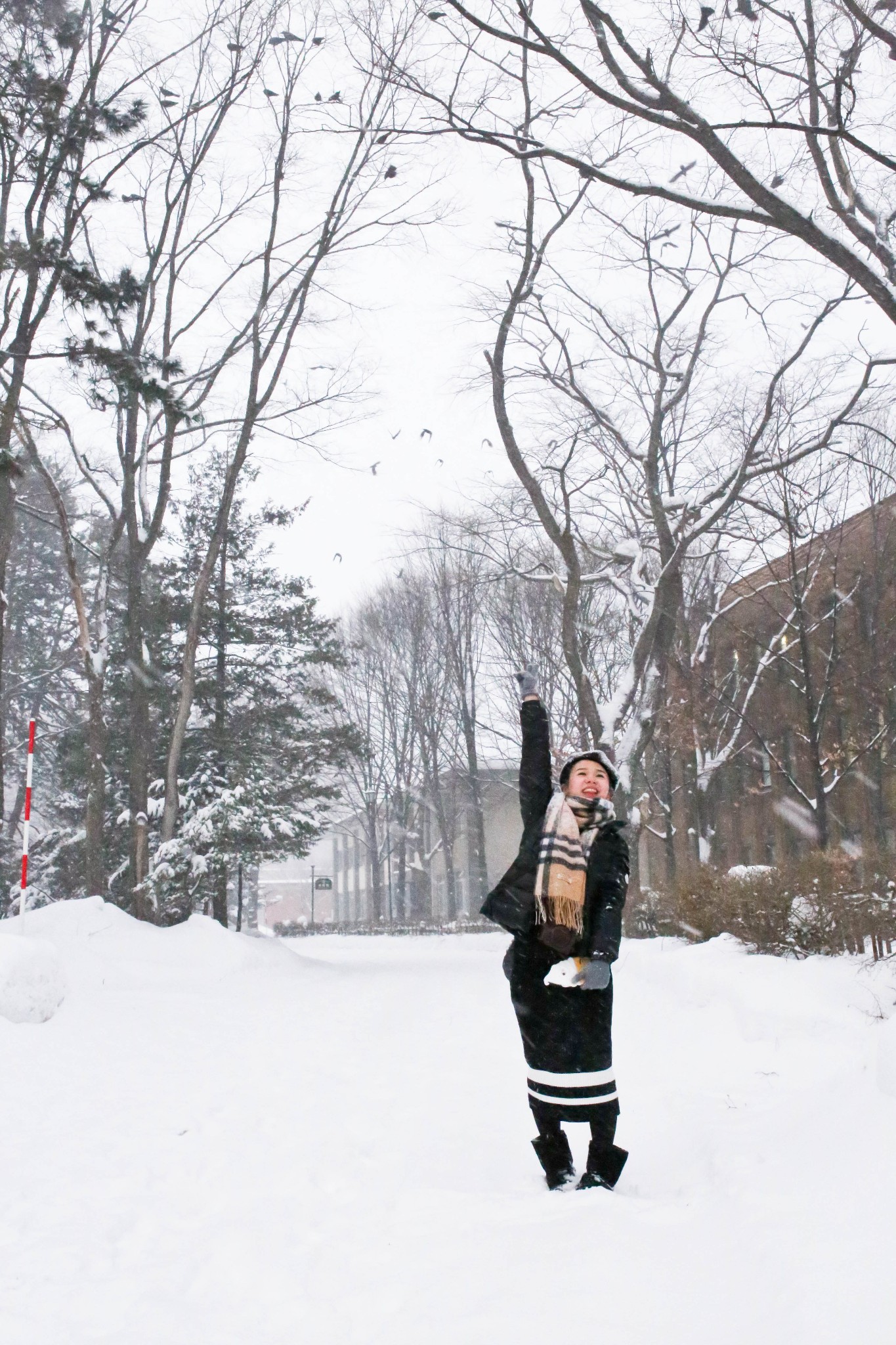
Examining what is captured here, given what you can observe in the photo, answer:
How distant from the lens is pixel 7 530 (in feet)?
42.5

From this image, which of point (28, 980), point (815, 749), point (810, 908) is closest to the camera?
point (28, 980)

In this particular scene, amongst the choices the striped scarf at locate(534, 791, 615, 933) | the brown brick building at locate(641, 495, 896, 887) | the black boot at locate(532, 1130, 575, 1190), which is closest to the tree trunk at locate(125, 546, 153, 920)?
the brown brick building at locate(641, 495, 896, 887)

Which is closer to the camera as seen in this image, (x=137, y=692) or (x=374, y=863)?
(x=137, y=692)

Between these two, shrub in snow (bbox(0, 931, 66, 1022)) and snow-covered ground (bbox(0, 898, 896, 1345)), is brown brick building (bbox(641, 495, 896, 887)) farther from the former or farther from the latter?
shrub in snow (bbox(0, 931, 66, 1022))

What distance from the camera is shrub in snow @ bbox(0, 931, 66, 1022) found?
709 centimetres

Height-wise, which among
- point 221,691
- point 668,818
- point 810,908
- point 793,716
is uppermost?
point 221,691

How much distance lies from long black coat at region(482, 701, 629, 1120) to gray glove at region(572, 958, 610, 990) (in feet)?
0.10

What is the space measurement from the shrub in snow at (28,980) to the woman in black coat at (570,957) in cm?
419

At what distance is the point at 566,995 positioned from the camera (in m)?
4.15

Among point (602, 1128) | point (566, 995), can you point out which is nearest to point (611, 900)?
point (566, 995)

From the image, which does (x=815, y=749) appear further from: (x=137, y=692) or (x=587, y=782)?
(x=587, y=782)

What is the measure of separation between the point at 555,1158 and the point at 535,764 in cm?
155

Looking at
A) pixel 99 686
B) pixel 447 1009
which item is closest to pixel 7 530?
pixel 99 686

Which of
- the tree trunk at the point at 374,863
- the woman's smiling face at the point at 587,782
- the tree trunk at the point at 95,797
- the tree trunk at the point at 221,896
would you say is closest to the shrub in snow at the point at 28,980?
the woman's smiling face at the point at 587,782
